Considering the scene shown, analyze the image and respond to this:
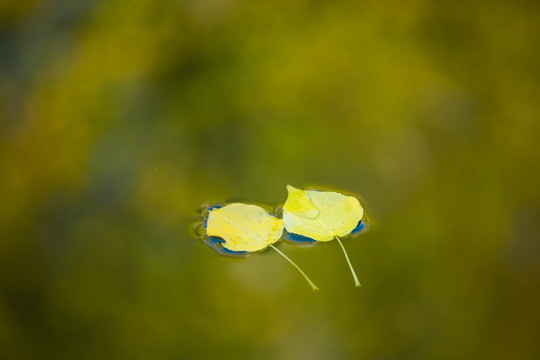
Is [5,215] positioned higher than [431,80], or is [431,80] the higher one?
[431,80]

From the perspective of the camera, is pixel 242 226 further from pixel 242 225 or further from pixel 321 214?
pixel 321 214

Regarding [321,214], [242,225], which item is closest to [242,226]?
[242,225]

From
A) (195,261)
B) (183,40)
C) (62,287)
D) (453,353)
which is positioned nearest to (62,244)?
(62,287)

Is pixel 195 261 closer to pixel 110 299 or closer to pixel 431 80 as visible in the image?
pixel 110 299
